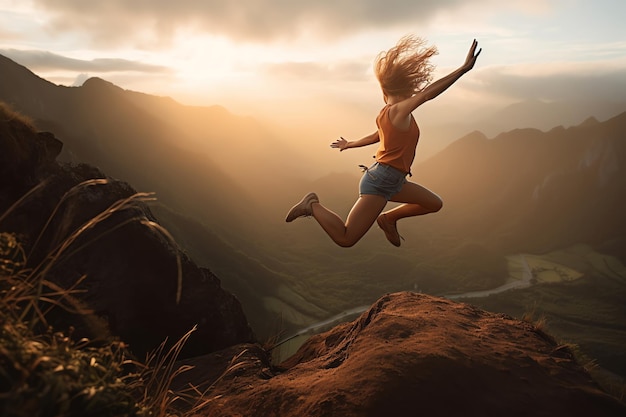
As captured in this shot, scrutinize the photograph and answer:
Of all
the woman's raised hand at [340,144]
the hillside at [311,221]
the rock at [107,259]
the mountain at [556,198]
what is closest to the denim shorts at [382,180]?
the woman's raised hand at [340,144]

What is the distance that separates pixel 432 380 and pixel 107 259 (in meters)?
7.09

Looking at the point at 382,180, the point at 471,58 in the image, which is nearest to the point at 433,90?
the point at 471,58

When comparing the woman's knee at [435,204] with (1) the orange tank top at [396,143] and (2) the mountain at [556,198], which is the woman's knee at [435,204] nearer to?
(1) the orange tank top at [396,143]

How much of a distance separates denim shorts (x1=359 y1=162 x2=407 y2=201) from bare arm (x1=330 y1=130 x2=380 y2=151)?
0.74 meters

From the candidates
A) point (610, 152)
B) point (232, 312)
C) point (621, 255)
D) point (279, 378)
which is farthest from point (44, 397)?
point (610, 152)

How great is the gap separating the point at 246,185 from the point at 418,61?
160m

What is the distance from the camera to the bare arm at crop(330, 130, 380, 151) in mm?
7711

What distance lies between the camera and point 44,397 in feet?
7.06

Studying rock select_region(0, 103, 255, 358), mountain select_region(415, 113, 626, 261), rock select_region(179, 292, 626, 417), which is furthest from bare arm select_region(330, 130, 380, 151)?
mountain select_region(415, 113, 626, 261)

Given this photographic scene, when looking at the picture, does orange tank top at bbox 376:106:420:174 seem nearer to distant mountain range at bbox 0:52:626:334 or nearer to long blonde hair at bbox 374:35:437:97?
long blonde hair at bbox 374:35:437:97

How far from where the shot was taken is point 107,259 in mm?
9742

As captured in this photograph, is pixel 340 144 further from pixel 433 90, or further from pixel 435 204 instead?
pixel 433 90

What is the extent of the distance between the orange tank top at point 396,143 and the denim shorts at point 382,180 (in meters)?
0.08

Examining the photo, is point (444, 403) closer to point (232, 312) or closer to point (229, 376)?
point (229, 376)
